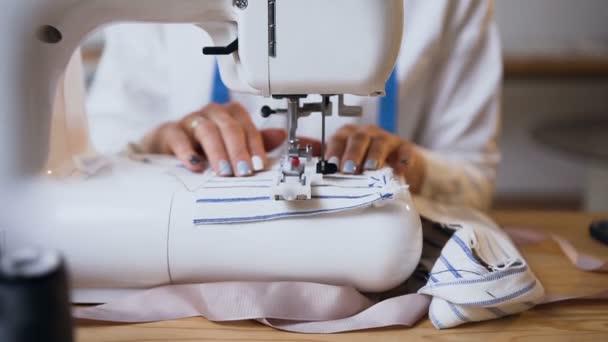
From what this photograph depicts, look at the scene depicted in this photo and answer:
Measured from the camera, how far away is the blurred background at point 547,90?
7.39 feet

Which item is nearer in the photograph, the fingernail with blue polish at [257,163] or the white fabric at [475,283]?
the white fabric at [475,283]

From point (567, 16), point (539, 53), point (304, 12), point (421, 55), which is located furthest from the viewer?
point (567, 16)

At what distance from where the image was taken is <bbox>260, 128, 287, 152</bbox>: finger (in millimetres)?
857

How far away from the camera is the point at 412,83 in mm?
1127

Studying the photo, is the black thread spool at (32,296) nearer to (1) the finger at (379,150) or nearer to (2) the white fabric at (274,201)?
(2) the white fabric at (274,201)

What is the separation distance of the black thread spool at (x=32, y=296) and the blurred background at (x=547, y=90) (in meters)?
1.80

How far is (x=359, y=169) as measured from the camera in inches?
28.0

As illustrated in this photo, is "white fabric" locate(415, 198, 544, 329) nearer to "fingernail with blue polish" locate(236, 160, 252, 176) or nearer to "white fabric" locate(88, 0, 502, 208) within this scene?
"fingernail with blue polish" locate(236, 160, 252, 176)

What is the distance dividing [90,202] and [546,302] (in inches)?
19.3

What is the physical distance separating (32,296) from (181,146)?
17.2 inches

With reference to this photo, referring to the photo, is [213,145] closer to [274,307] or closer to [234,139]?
[234,139]

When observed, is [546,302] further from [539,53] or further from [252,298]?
[539,53]

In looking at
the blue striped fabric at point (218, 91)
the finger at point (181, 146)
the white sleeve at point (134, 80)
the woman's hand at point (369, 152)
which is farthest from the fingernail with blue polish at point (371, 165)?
the white sleeve at point (134, 80)

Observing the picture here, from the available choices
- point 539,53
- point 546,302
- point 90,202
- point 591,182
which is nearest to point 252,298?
point 90,202
